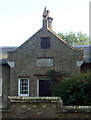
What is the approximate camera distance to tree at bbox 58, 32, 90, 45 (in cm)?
5056

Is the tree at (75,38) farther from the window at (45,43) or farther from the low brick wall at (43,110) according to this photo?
the low brick wall at (43,110)

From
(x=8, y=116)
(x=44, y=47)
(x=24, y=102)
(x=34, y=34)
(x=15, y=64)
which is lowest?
(x=8, y=116)

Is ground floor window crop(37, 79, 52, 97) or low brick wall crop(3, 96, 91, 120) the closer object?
low brick wall crop(3, 96, 91, 120)

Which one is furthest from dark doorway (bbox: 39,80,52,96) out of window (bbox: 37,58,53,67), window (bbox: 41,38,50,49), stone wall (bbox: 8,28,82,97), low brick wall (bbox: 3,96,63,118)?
low brick wall (bbox: 3,96,63,118)

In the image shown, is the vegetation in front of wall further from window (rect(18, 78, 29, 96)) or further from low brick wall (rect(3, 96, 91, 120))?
window (rect(18, 78, 29, 96))

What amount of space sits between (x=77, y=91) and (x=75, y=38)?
42344mm

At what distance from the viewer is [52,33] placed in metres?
18.0

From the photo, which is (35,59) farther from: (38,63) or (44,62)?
(44,62)

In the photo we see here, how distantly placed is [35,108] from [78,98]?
235 cm

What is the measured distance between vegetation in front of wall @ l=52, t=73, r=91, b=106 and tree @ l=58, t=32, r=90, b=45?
1560 inches

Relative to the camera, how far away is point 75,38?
51.6 metres

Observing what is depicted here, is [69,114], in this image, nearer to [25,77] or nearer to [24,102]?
[24,102]

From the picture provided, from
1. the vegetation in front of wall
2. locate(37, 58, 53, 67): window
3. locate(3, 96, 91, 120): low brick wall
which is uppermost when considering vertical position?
locate(37, 58, 53, 67): window

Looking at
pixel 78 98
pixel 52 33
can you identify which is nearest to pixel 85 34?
pixel 52 33
